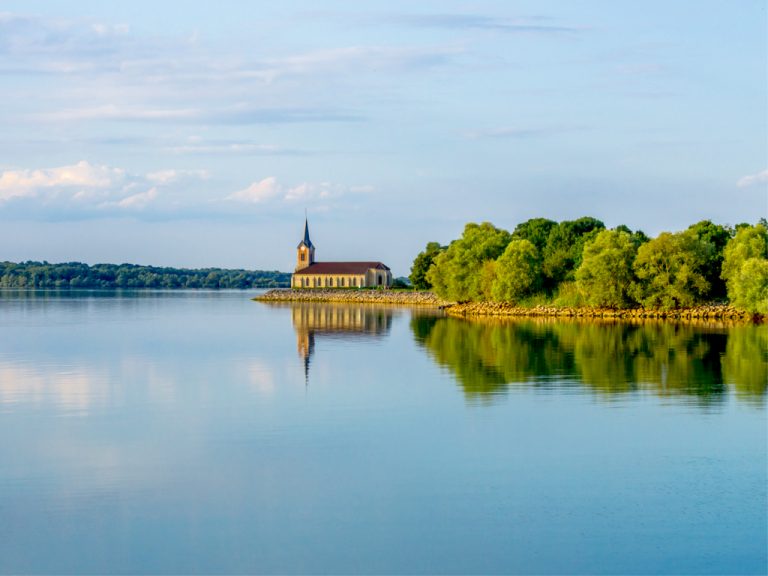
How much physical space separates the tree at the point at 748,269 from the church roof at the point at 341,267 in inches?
2905

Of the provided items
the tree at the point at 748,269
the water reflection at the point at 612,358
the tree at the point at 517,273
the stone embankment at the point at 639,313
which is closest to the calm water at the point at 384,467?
the water reflection at the point at 612,358

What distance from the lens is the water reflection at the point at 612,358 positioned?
2416cm

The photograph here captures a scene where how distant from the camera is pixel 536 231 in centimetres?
9400

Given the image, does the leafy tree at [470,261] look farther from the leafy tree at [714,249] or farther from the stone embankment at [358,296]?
the leafy tree at [714,249]

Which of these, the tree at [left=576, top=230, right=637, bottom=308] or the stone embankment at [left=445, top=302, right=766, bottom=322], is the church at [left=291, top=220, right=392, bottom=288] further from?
the tree at [left=576, top=230, right=637, bottom=308]

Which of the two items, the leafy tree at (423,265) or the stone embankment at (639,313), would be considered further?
the leafy tree at (423,265)

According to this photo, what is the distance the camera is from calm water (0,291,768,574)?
1071 centimetres

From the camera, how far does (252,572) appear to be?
10.1m

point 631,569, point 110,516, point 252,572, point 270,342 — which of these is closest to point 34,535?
point 110,516

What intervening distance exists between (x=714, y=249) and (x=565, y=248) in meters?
15.4

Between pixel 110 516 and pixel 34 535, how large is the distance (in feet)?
3.36

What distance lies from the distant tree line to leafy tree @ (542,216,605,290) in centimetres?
9

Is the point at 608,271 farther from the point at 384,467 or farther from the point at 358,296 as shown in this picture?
the point at 358,296

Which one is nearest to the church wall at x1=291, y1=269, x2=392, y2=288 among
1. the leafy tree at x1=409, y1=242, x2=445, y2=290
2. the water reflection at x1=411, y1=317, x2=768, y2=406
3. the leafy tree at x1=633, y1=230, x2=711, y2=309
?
the leafy tree at x1=409, y1=242, x2=445, y2=290
